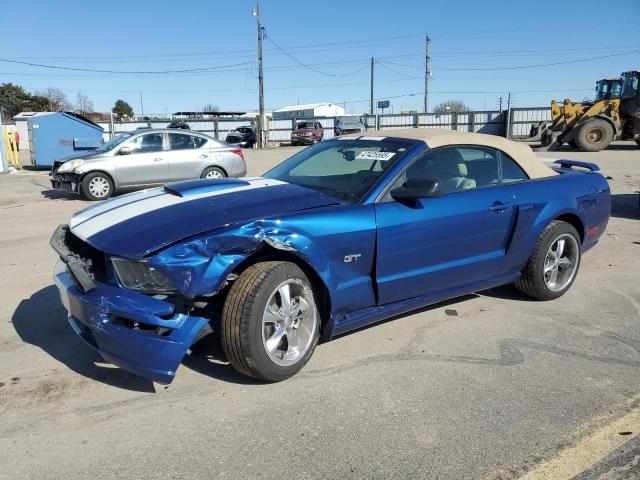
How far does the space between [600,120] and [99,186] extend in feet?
67.3

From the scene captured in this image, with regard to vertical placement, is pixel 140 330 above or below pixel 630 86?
below

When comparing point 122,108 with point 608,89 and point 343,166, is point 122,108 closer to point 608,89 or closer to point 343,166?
point 608,89

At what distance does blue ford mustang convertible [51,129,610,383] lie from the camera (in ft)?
9.58

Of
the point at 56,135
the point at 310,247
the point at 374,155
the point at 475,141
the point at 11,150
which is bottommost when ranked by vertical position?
the point at 310,247

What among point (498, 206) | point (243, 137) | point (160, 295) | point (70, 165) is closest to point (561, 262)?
point (498, 206)

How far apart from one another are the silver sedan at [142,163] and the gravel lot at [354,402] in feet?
22.2

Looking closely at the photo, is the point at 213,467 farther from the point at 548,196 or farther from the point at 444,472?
the point at 548,196

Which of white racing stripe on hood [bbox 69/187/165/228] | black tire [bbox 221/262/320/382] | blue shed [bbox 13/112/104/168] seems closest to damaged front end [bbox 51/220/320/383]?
black tire [bbox 221/262/320/382]

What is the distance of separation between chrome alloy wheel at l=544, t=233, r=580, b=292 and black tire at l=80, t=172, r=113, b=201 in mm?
9103

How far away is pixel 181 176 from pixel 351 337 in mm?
8469

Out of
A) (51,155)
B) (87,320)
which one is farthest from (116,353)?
(51,155)

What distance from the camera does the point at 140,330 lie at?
2871 millimetres

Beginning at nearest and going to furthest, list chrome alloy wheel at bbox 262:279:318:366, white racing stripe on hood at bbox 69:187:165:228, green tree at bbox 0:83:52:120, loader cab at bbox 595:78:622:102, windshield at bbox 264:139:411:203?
chrome alloy wheel at bbox 262:279:318:366
white racing stripe on hood at bbox 69:187:165:228
windshield at bbox 264:139:411:203
loader cab at bbox 595:78:622:102
green tree at bbox 0:83:52:120

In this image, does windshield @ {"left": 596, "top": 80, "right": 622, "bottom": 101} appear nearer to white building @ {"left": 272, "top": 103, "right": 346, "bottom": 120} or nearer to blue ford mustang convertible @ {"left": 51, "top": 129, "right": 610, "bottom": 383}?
blue ford mustang convertible @ {"left": 51, "top": 129, "right": 610, "bottom": 383}
